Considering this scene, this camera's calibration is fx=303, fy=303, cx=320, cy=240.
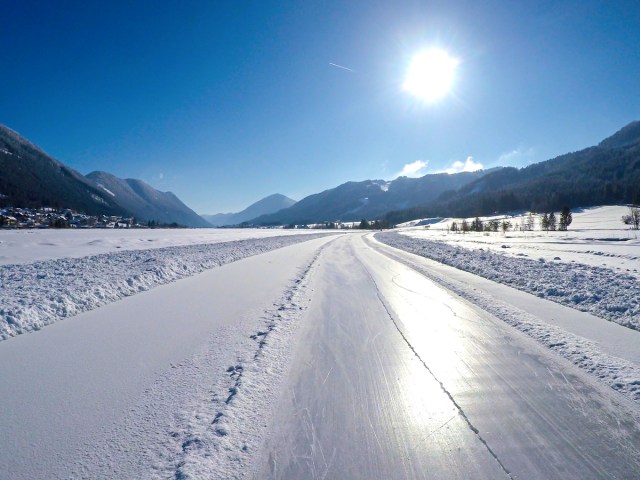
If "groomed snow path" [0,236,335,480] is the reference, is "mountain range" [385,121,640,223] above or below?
above

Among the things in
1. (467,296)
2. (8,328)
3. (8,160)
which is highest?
(8,160)

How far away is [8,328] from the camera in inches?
220

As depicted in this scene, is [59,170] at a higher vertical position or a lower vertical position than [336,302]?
higher

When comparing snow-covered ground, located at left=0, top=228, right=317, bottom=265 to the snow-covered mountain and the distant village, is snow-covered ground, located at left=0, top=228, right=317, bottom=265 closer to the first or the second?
the distant village

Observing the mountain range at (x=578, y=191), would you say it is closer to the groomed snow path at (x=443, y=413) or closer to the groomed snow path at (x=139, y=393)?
the groomed snow path at (x=443, y=413)

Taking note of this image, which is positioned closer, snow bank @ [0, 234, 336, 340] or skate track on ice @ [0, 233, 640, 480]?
skate track on ice @ [0, 233, 640, 480]

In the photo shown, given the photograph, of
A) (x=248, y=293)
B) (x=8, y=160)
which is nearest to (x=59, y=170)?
(x=8, y=160)

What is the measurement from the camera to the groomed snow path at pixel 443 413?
100 inches

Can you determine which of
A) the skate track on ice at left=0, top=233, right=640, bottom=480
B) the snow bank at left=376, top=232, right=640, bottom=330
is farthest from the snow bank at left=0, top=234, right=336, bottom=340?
the snow bank at left=376, top=232, right=640, bottom=330

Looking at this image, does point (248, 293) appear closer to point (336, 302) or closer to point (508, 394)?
point (336, 302)

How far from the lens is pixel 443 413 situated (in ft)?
10.7

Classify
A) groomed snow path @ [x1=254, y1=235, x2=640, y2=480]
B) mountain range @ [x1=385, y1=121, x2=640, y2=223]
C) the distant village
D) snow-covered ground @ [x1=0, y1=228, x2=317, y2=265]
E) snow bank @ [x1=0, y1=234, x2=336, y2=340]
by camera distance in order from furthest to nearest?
mountain range @ [x1=385, y1=121, x2=640, y2=223] < the distant village < snow-covered ground @ [x1=0, y1=228, x2=317, y2=265] < snow bank @ [x1=0, y1=234, x2=336, y2=340] < groomed snow path @ [x1=254, y1=235, x2=640, y2=480]

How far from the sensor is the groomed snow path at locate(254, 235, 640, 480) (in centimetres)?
255

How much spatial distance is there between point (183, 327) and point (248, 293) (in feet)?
9.88
